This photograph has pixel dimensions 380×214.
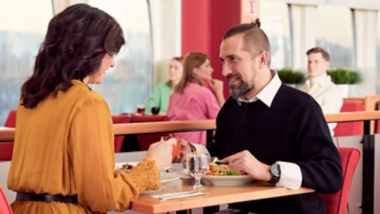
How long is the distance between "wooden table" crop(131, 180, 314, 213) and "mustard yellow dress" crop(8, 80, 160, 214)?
75 mm

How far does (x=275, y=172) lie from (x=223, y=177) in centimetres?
20

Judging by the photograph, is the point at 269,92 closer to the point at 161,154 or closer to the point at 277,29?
the point at 161,154

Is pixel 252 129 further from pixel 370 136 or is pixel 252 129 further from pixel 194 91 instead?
pixel 194 91

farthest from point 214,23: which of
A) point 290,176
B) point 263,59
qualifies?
point 290,176

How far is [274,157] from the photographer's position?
3.11 metres

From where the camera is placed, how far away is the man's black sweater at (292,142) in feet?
9.78

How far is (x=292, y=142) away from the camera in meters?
3.08

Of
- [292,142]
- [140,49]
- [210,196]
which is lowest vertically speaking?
[210,196]

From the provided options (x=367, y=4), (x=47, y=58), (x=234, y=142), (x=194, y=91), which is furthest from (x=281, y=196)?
(x=367, y=4)

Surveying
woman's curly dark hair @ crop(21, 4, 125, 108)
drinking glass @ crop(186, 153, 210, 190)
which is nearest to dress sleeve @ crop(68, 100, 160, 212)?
woman's curly dark hair @ crop(21, 4, 125, 108)

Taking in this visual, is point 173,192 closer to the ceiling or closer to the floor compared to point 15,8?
closer to the floor

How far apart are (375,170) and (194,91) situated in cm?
183

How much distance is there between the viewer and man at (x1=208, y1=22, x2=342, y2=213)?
2957 millimetres

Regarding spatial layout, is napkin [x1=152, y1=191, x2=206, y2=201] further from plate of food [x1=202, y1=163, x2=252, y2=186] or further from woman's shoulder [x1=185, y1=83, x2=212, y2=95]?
woman's shoulder [x1=185, y1=83, x2=212, y2=95]
